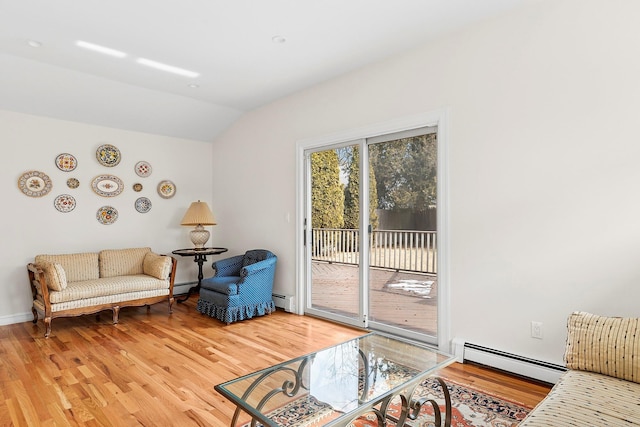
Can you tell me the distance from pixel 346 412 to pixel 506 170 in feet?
7.05

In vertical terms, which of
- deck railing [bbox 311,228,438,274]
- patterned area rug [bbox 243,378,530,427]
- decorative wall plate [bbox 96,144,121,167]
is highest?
decorative wall plate [bbox 96,144,121,167]

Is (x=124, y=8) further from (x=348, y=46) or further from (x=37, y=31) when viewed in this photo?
(x=348, y=46)

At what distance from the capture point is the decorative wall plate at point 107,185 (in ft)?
15.8

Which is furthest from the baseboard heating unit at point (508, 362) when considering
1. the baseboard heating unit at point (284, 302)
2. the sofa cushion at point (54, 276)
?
the sofa cushion at point (54, 276)

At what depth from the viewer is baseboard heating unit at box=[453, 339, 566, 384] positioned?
8.30ft

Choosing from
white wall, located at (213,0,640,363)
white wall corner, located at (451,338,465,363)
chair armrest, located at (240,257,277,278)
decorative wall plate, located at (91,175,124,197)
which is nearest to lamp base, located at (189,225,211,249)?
decorative wall plate, located at (91,175,124,197)

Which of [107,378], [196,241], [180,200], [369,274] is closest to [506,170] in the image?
[369,274]

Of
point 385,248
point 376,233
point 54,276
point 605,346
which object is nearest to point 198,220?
point 54,276

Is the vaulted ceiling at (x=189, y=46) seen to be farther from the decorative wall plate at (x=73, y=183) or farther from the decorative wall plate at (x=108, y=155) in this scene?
the decorative wall plate at (x=73, y=183)

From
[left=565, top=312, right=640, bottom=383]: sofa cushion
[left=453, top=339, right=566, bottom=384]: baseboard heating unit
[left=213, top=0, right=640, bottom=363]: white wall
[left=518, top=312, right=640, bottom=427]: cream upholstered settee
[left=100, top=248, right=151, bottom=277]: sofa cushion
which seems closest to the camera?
[left=518, top=312, right=640, bottom=427]: cream upholstered settee

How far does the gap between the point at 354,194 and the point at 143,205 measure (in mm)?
3142

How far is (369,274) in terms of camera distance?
3.86 meters

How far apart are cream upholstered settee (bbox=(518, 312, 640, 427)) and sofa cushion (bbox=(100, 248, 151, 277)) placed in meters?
4.67

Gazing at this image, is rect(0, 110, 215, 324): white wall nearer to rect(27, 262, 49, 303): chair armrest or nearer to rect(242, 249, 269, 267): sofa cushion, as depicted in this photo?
rect(27, 262, 49, 303): chair armrest
